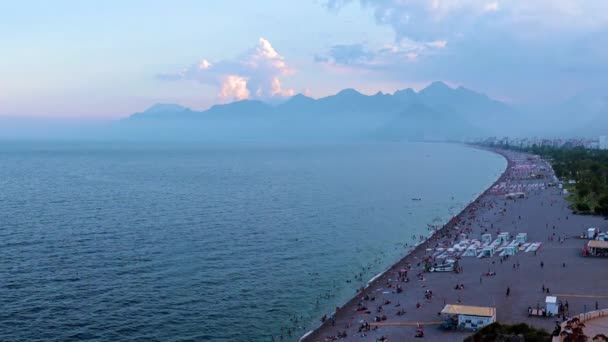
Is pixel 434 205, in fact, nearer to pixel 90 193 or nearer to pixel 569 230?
pixel 569 230

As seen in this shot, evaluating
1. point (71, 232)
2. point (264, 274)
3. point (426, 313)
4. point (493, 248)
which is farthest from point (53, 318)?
point (493, 248)

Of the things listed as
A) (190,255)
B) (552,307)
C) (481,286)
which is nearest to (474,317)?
(552,307)

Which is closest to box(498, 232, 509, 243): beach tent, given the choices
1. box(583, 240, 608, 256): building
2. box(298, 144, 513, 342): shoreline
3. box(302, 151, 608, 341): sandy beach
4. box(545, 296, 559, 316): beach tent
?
box(302, 151, 608, 341): sandy beach

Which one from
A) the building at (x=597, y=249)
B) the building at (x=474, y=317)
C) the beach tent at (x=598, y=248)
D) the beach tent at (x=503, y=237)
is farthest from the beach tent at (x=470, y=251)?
the building at (x=474, y=317)

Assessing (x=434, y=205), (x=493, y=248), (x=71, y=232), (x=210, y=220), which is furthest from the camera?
(x=434, y=205)

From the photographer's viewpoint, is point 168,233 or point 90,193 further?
point 90,193

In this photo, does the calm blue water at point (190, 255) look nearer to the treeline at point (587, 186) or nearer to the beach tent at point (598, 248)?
the beach tent at point (598, 248)

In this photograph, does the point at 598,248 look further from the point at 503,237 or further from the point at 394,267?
the point at 394,267
